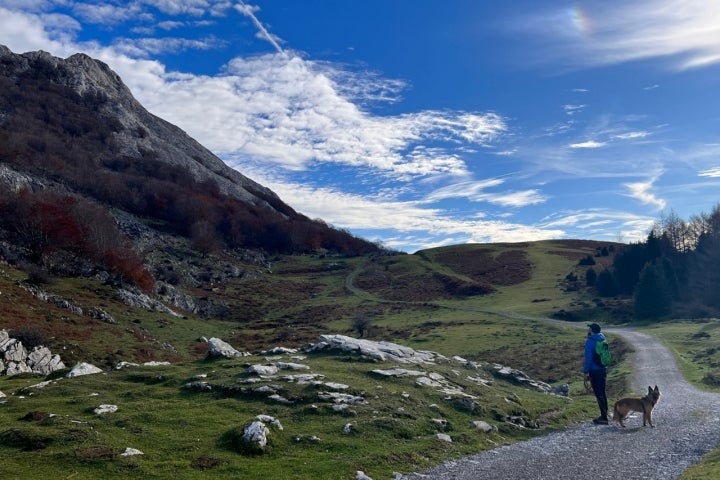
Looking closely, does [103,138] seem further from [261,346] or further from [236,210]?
[261,346]

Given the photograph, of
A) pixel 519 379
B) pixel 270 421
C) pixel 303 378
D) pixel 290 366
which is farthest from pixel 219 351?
pixel 519 379

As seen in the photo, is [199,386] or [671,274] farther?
[671,274]

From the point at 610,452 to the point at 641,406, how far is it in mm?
4405

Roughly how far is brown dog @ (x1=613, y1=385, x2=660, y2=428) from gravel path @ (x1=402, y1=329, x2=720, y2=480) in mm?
454

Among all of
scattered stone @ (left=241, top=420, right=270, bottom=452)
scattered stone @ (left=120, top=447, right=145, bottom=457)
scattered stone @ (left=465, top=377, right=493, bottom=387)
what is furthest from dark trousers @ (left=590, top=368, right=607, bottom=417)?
scattered stone @ (left=120, top=447, right=145, bottom=457)

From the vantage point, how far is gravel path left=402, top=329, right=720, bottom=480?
14.6m

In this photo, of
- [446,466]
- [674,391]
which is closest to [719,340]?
[674,391]

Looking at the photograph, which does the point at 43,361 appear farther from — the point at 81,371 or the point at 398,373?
the point at 398,373

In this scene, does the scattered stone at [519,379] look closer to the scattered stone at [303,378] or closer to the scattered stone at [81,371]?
the scattered stone at [303,378]

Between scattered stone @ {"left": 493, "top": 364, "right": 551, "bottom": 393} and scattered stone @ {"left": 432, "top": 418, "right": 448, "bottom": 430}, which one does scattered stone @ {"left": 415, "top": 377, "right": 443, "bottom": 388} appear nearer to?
scattered stone @ {"left": 432, "top": 418, "right": 448, "bottom": 430}

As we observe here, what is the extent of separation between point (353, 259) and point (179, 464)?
144 meters

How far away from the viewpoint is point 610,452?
16.6 m

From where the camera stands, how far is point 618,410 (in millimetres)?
20672

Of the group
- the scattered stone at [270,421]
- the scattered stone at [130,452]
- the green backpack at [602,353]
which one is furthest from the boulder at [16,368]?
the green backpack at [602,353]
